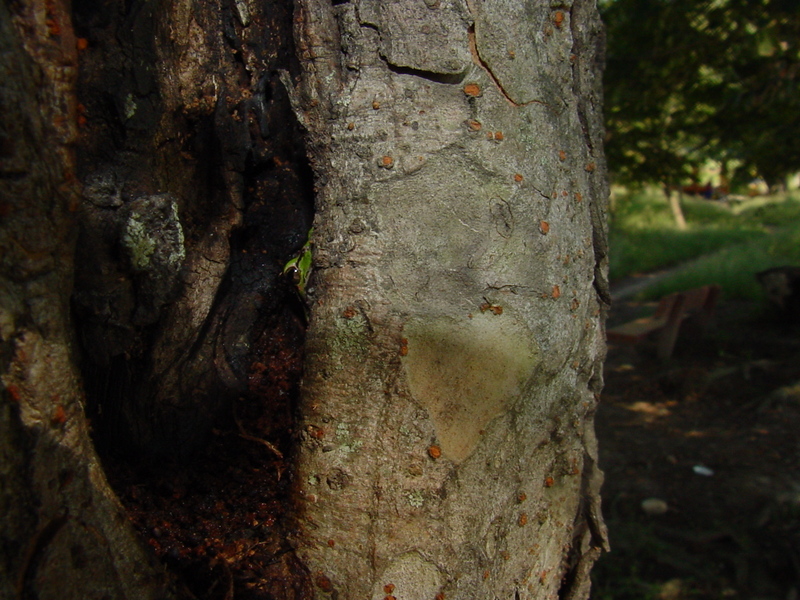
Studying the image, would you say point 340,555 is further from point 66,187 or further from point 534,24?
point 534,24

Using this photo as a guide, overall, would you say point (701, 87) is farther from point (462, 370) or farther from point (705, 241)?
point (705, 241)

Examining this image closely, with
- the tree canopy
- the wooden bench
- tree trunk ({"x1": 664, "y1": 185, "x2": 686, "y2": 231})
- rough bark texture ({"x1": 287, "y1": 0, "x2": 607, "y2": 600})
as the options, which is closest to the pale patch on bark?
rough bark texture ({"x1": 287, "y1": 0, "x2": 607, "y2": 600})

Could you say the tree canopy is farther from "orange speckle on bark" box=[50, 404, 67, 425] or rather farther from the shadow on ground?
"orange speckle on bark" box=[50, 404, 67, 425]

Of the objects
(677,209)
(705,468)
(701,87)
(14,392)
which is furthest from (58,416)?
(677,209)

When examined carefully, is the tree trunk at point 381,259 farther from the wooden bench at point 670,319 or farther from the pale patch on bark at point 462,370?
the wooden bench at point 670,319

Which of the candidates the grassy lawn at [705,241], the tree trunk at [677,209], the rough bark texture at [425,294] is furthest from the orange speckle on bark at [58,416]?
the tree trunk at [677,209]

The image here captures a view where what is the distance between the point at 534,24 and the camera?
3.80 ft

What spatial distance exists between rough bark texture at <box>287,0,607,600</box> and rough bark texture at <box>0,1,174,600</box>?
14.5 inches

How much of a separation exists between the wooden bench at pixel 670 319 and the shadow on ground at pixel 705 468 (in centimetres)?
28

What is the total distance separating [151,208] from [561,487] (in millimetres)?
901

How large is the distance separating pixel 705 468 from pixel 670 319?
2534 mm

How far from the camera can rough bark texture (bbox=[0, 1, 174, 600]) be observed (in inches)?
31.0

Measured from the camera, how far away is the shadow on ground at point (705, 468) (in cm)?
403

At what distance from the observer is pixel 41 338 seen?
0.84m
